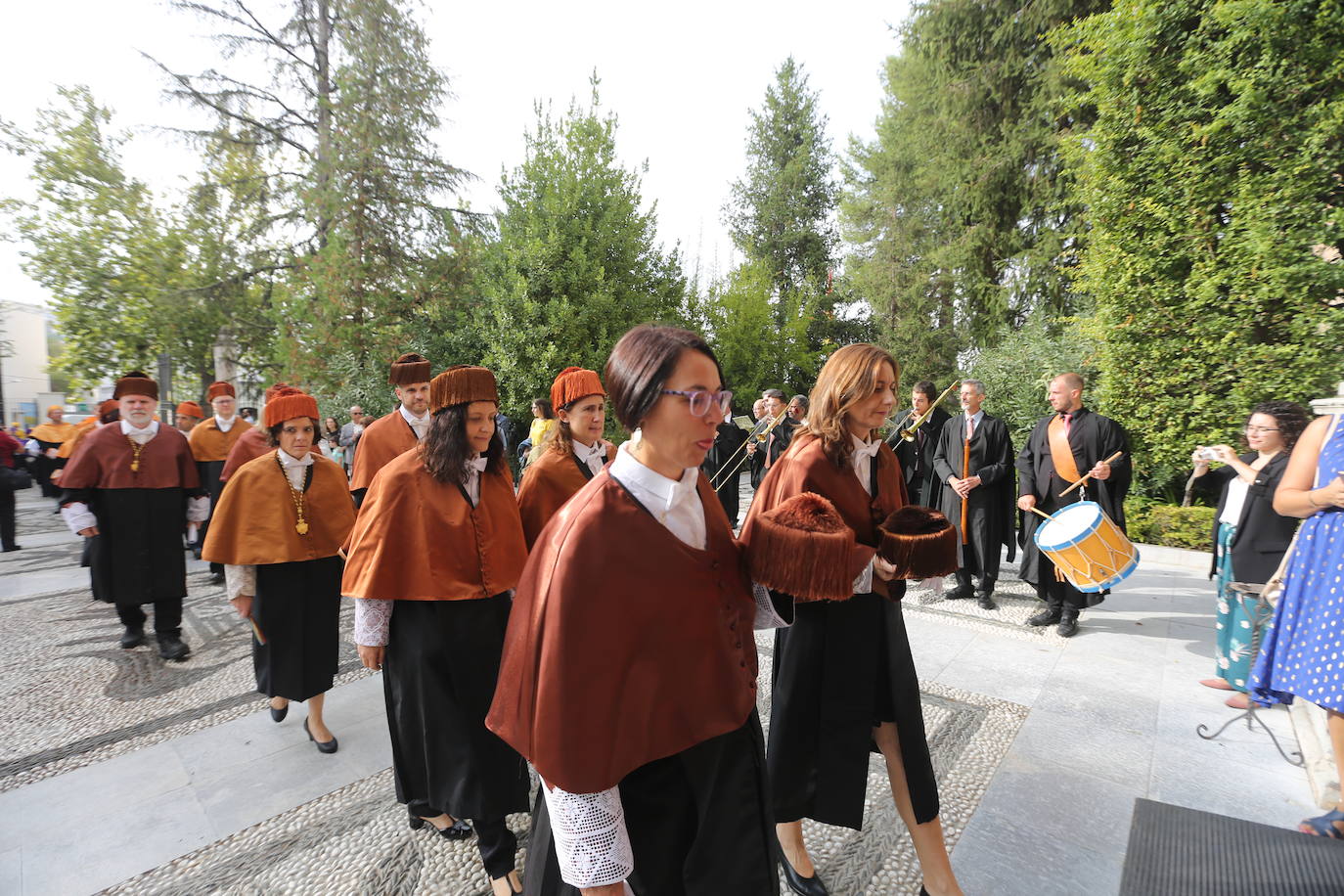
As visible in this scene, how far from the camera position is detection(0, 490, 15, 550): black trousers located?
995 centimetres

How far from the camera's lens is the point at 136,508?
5.45 meters

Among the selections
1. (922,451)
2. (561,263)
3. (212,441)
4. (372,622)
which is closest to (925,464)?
(922,451)

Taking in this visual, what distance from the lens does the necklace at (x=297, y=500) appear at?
396cm

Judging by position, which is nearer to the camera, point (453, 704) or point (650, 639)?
point (650, 639)

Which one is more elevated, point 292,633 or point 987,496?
point 987,496

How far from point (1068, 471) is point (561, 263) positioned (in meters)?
13.6

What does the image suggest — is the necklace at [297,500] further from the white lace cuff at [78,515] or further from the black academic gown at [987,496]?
the black academic gown at [987,496]

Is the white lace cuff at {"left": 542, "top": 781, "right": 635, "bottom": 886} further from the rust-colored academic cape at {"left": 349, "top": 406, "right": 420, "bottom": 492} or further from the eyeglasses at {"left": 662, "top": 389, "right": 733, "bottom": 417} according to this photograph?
the rust-colored academic cape at {"left": 349, "top": 406, "right": 420, "bottom": 492}

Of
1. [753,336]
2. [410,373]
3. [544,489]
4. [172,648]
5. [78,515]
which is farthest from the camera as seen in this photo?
[753,336]

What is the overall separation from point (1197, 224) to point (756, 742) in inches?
427

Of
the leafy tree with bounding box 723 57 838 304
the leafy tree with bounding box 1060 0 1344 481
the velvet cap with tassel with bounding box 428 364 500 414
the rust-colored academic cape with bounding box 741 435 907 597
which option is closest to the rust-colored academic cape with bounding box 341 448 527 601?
the velvet cap with tassel with bounding box 428 364 500 414

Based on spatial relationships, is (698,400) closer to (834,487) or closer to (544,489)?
(834,487)

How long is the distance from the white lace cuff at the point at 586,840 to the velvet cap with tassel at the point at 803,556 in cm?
65

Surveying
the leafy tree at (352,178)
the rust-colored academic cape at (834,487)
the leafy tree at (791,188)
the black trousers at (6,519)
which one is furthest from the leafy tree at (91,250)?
the leafy tree at (791,188)
